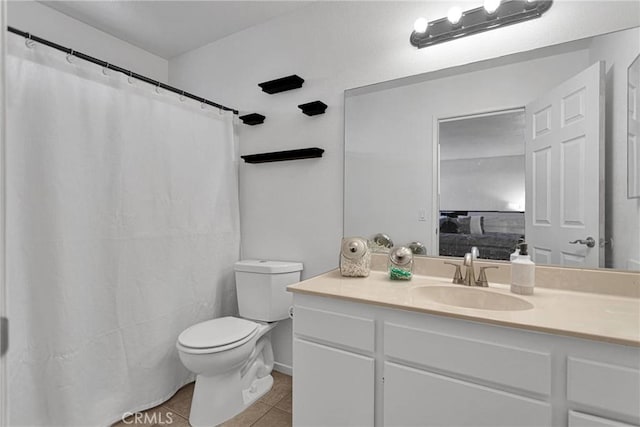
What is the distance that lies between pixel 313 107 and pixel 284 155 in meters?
0.35

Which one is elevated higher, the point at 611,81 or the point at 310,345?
the point at 611,81

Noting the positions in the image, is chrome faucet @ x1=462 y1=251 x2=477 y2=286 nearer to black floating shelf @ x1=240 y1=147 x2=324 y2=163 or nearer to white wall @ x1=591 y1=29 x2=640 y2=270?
white wall @ x1=591 y1=29 x2=640 y2=270

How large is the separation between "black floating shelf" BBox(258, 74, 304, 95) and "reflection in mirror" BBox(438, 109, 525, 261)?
36.8 inches

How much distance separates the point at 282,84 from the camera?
80.0 inches

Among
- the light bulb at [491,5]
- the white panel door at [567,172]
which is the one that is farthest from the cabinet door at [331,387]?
the light bulb at [491,5]

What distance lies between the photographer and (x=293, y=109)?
209 centimetres

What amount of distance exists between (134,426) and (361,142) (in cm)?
195

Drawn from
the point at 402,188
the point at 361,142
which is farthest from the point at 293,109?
Result: the point at 402,188

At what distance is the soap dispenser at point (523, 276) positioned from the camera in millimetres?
1268

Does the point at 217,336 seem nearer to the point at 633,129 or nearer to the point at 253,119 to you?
the point at 253,119

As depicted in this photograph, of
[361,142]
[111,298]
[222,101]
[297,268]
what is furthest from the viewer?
[222,101]

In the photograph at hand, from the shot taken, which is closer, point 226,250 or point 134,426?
point 134,426

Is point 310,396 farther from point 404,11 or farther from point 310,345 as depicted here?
point 404,11

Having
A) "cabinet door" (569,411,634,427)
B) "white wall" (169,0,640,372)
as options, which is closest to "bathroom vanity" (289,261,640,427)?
"cabinet door" (569,411,634,427)
